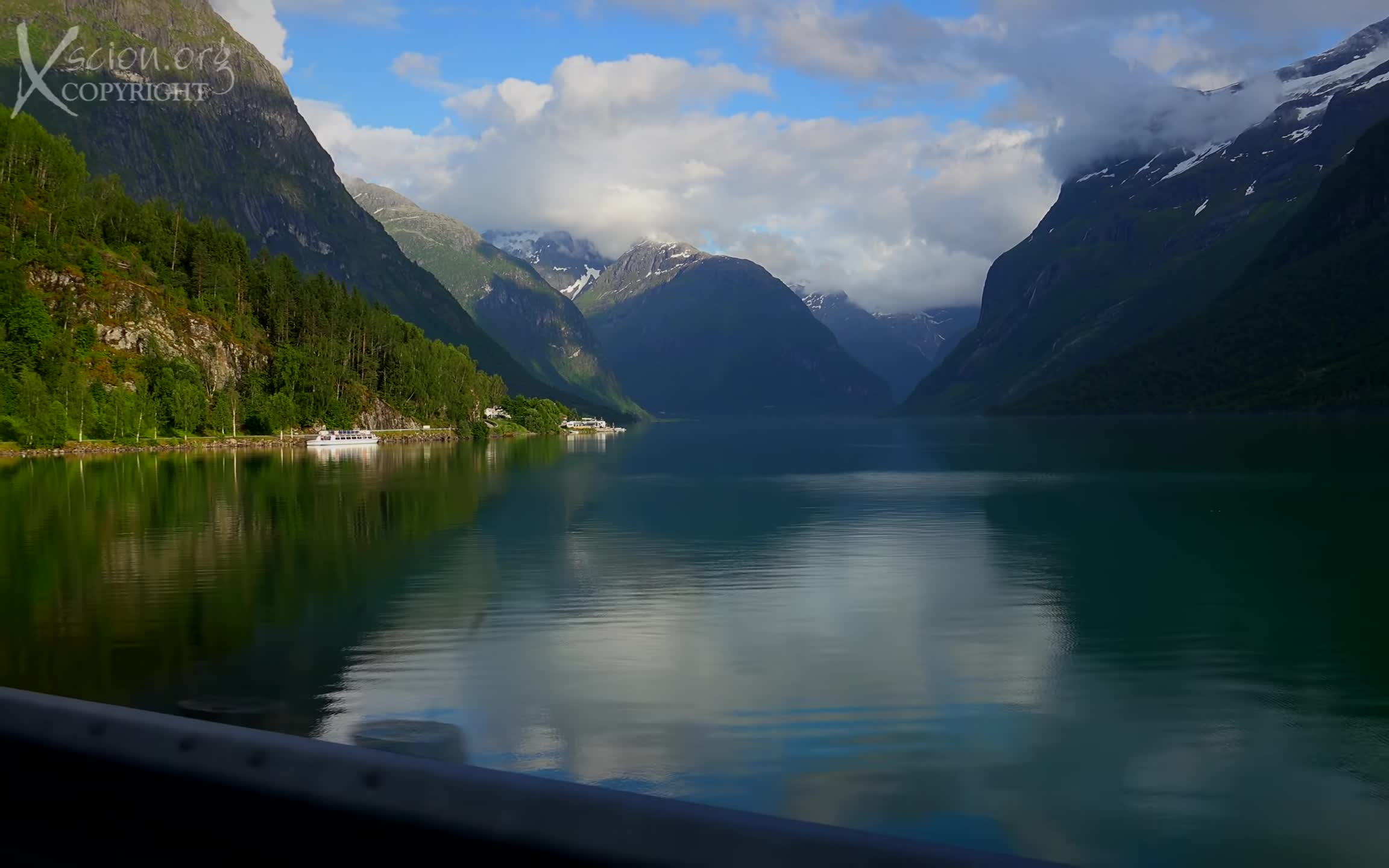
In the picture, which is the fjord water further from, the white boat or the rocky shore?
the white boat

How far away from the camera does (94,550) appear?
4662 centimetres

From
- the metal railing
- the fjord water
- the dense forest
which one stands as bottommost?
the fjord water

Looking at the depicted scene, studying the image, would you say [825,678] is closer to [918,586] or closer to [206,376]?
[918,586]

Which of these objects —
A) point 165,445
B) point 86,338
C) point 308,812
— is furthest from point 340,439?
point 308,812

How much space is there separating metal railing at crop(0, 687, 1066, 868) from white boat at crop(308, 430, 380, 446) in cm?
18654

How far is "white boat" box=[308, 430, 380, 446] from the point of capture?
612 feet

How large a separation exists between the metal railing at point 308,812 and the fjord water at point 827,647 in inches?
446

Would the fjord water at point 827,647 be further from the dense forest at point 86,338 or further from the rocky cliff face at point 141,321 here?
the rocky cliff face at point 141,321

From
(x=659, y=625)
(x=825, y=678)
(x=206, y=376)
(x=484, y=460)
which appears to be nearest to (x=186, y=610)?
(x=659, y=625)

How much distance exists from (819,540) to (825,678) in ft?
93.8

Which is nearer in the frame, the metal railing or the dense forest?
the metal railing

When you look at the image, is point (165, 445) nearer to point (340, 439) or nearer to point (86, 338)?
point (86, 338)

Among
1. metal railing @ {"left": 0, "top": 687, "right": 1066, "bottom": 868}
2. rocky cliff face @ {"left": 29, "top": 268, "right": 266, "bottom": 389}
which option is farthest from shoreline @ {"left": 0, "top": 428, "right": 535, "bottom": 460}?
metal railing @ {"left": 0, "top": 687, "right": 1066, "bottom": 868}

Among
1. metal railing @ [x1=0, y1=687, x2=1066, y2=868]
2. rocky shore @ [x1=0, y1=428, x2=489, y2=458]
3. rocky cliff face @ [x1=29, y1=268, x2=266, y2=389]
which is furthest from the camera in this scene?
rocky cliff face @ [x1=29, y1=268, x2=266, y2=389]
